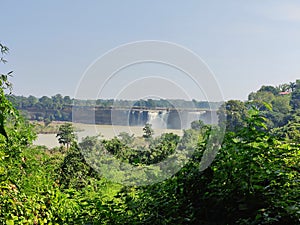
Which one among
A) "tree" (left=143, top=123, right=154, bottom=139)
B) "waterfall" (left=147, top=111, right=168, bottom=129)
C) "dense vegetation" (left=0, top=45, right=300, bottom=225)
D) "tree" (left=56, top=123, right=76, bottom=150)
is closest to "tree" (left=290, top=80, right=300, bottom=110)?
"tree" (left=56, top=123, right=76, bottom=150)

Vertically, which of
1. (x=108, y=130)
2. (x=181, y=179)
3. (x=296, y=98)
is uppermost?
(x=296, y=98)

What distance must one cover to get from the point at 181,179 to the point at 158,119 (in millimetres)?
491

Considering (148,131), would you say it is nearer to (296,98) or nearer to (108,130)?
(108,130)

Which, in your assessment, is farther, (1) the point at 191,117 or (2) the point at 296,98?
(2) the point at 296,98

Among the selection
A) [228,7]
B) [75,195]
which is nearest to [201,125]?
[75,195]

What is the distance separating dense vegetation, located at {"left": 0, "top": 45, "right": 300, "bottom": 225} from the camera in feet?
4.72

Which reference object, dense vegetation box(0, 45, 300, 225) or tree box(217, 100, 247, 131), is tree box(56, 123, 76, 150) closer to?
dense vegetation box(0, 45, 300, 225)

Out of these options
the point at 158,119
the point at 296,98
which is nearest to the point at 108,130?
the point at 158,119

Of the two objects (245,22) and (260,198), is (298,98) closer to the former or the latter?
(245,22)

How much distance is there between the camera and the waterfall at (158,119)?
205 cm

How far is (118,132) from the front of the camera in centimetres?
187

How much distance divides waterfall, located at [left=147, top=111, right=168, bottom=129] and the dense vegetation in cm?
7

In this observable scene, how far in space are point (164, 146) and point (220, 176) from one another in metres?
0.37

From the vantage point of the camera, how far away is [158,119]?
2135mm
